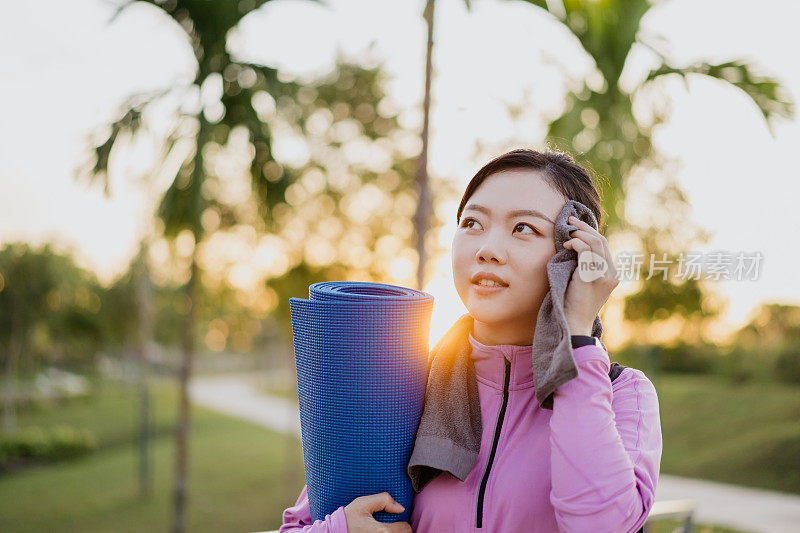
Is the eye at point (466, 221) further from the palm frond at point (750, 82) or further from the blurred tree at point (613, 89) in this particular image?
the palm frond at point (750, 82)

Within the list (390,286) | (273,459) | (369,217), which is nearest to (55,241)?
(273,459)

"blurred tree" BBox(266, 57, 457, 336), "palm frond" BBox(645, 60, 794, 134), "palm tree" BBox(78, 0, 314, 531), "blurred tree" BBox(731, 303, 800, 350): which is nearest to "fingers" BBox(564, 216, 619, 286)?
"palm frond" BBox(645, 60, 794, 134)

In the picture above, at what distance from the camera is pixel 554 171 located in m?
1.35

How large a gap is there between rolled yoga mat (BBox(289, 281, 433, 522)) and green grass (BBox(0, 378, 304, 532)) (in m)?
11.9

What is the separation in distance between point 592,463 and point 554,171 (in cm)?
58

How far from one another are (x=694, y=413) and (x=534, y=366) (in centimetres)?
1823

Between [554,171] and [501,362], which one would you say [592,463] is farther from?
[554,171]

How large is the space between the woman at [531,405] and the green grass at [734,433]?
12655mm

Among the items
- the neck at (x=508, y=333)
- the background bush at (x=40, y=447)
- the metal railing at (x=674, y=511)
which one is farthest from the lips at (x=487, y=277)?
the background bush at (x=40, y=447)

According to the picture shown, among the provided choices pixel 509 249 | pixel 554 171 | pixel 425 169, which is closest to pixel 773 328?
pixel 425 169

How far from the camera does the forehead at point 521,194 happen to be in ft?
4.27

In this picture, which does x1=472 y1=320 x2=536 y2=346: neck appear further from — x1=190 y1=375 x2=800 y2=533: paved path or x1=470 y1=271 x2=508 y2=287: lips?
x1=190 y1=375 x2=800 y2=533: paved path

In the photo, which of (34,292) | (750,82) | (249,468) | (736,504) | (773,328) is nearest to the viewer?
(750,82)

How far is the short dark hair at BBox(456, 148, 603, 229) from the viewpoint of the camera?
135cm
